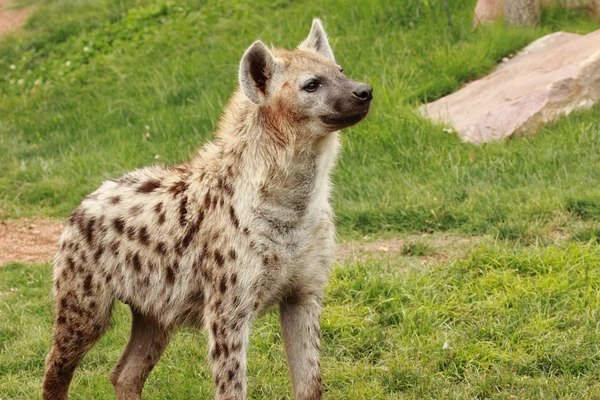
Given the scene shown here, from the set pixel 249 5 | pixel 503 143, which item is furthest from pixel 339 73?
pixel 249 5

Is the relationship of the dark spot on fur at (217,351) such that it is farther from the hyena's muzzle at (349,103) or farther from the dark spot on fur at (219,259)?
the hyena's muzzle at (349,103)

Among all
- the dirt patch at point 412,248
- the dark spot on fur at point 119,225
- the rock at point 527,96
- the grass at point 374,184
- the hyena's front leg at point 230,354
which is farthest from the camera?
the rock at point 527,96

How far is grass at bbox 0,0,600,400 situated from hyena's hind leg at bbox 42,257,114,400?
39cm

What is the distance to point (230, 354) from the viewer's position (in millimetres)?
3271

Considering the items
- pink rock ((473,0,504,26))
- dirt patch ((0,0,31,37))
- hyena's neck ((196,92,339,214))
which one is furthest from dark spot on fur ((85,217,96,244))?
dirt patch ((0,0,31,37))

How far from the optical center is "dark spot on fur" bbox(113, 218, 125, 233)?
142 inches

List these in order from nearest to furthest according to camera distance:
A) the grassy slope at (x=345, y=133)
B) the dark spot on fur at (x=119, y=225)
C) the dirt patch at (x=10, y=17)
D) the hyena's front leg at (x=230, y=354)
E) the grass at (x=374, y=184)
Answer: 1. the hyena's front leg at (x=230, y=354)
2. the dark spot on fur at (x=119, y=225)
3. the grass at (x=374, y=184)
4. the grassy slope at (x=345, y=133)
5. the dirt patch at (x=10, y=17)

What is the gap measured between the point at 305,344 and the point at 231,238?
46 cm

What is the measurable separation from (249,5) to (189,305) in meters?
5.56

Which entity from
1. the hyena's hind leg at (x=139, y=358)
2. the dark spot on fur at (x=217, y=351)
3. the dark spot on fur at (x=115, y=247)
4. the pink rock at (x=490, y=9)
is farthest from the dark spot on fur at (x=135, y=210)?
the pink rock at (x=490, y=9)

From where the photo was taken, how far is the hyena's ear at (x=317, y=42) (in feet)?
12.3

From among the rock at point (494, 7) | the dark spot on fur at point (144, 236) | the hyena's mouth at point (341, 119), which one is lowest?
the rock at point (494, 7)

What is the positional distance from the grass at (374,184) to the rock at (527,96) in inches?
5.3

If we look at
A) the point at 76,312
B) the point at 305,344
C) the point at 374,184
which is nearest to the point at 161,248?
the point at 76,312
